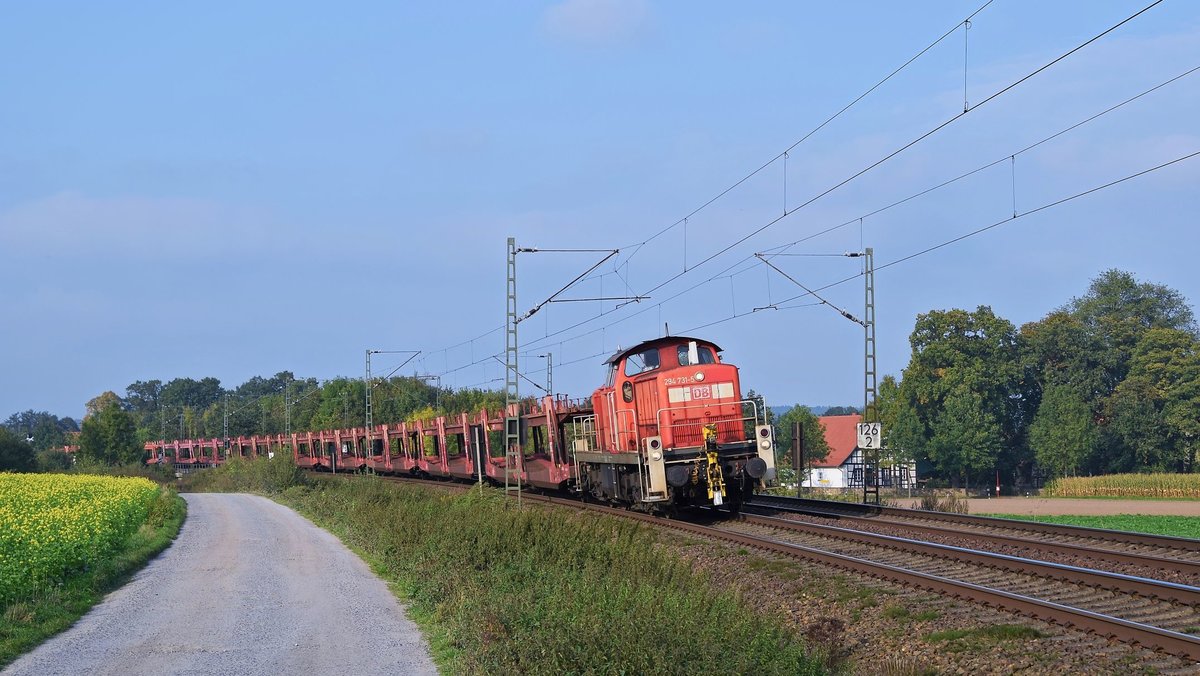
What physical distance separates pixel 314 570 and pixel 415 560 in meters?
2.60

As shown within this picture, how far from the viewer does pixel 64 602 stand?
1353 cm

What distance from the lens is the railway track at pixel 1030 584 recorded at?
10.0m

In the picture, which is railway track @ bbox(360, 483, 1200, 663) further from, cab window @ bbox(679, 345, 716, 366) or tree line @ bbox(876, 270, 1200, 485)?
tree line @ bbox(876, 270, 1200, 485)

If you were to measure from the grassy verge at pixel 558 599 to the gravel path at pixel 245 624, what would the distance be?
53 cm

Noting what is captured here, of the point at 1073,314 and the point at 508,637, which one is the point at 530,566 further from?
the point at 1073,314

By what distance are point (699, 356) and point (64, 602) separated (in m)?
13.9

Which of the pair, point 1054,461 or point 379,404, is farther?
point 379,404

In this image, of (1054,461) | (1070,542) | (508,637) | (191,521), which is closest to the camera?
(508,637)

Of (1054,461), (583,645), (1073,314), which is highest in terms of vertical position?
(1073,314)

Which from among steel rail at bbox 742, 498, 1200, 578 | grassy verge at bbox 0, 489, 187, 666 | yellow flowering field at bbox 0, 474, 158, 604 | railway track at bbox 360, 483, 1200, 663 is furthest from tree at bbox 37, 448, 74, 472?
railway track at bbox 360, 483, 1200, 663

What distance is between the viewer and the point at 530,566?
13461 millimetres

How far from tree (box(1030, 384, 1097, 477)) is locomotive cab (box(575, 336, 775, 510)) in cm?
4183

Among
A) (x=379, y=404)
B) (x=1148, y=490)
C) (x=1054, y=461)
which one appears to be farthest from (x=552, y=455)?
(x=379, y=404)

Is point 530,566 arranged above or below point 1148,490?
above
